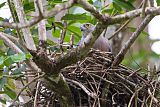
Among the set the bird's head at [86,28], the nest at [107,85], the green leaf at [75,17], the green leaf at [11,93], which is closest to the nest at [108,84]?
the nest at [107,85]

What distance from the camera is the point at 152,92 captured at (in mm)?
1974

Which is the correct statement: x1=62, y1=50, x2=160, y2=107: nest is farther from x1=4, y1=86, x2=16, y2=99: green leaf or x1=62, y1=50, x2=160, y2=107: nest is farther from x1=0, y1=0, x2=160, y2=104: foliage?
x1=4, y1=86, x2=16, y2=99: green leaf

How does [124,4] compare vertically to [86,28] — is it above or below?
above

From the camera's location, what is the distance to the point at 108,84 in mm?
1994

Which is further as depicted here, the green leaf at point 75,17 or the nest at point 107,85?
the green leaf at point 75,17

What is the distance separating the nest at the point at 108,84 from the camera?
1.98 m

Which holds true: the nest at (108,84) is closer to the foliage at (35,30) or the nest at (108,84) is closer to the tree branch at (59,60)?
the foliage at (35,30)

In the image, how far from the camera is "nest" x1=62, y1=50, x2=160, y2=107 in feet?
6.51

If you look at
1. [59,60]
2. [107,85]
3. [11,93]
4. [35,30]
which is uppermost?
[59,60]

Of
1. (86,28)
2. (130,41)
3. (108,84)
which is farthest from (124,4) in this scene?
(86,28)

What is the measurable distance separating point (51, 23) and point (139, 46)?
74.4 inches

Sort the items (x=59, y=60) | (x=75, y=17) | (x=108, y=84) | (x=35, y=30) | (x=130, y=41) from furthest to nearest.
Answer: (x=35, y=30)
(x=75, y=17)
(x=108, y=84)
(x=130, y=41)
(x=59, y=60)

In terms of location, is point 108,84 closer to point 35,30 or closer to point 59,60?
point 59,60

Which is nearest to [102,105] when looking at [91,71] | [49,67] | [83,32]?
[91,71]
